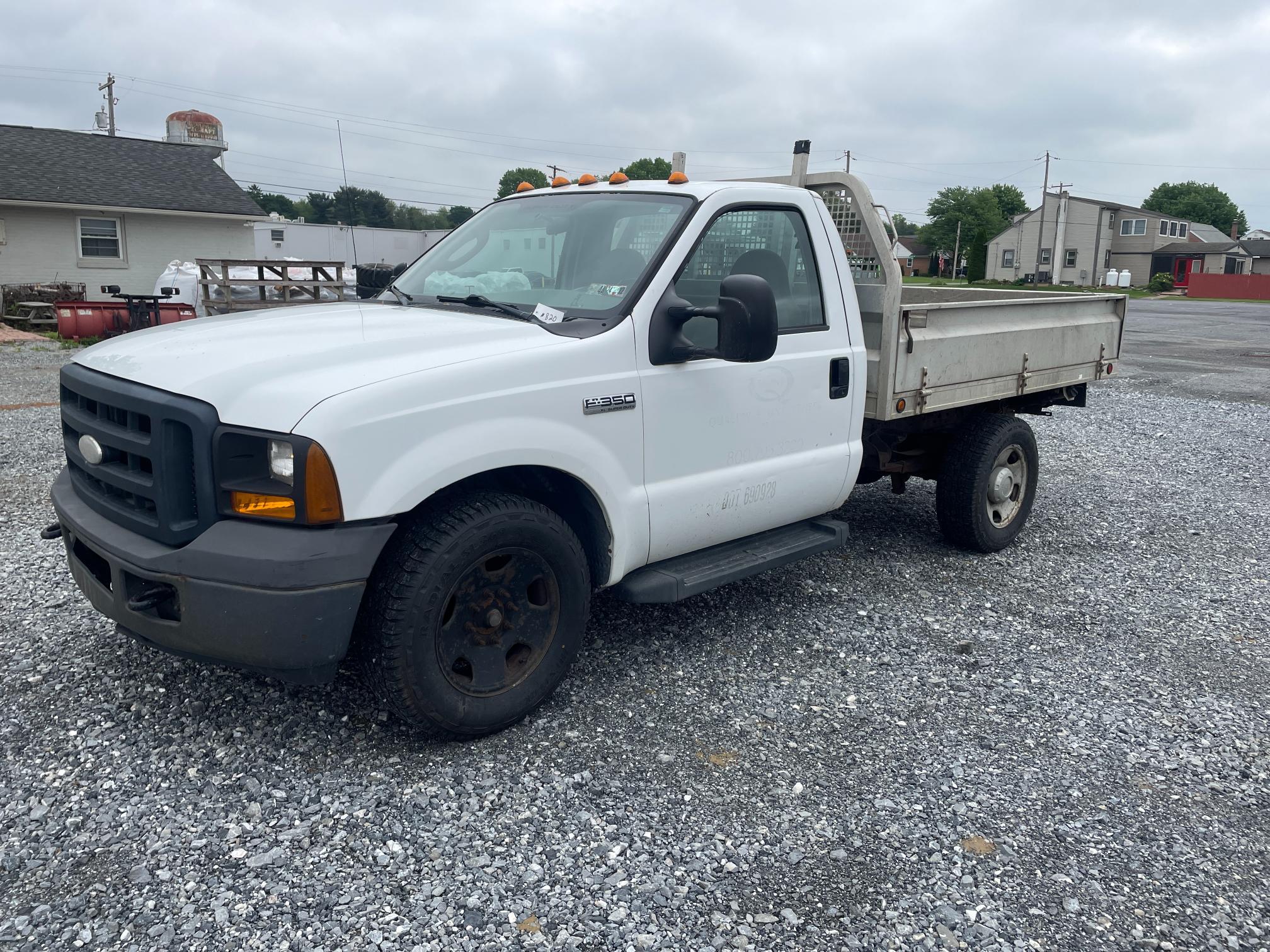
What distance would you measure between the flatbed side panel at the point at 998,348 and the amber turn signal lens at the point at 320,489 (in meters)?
2.92

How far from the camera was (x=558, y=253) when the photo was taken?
420cm

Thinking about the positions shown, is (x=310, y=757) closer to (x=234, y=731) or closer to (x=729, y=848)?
(x=234, y=731)

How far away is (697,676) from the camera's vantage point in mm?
4219

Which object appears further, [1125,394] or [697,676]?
Answer: [1125,394]

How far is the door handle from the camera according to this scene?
457 cm

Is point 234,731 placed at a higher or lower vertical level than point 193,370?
lower

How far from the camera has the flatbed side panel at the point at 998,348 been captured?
5039 millimetres

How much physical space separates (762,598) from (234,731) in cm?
267

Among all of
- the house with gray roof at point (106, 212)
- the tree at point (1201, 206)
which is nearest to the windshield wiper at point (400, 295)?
the house with gray roof at point (106, 212)

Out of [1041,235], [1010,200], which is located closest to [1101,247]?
[1041,235]

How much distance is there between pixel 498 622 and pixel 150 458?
125 centimetres

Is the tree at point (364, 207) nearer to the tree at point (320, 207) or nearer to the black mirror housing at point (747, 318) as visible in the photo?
the tree at point (320, 207)

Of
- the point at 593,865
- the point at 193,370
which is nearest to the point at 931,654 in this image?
the point at 593,865

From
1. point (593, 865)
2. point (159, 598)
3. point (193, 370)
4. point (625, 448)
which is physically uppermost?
point (193, 370)
